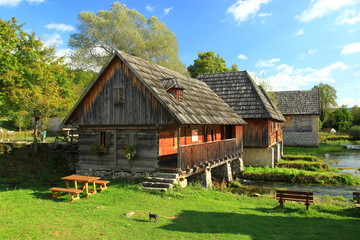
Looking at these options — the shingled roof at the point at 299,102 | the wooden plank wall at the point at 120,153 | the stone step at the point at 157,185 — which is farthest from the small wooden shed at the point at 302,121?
the stone step at the point at 157,185

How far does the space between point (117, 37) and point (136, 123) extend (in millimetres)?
23935

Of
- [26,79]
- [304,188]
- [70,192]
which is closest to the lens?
[70,192]

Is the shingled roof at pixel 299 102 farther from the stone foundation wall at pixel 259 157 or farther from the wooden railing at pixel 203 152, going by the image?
the wooden railing at pixel 203 152

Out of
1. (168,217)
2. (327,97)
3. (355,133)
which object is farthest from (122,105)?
(327,97)

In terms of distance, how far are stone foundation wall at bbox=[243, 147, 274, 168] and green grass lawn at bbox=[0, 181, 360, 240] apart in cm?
1053

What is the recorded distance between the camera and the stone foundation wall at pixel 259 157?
2280cm

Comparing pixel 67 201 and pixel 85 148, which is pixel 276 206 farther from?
pixel 85 148

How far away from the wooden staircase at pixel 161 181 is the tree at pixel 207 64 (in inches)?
1368

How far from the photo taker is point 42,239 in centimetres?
732

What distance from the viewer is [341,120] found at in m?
61.7

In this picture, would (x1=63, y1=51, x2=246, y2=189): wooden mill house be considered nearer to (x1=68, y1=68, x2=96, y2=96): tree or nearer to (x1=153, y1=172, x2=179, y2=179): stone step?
(x1=153, y1=172, x2=179, y2=179): stone step

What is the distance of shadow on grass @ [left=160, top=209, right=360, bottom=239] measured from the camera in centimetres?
830

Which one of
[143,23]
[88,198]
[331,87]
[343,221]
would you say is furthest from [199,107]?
[331,87]

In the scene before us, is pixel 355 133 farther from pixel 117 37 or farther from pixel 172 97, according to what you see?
pixel 172 97
